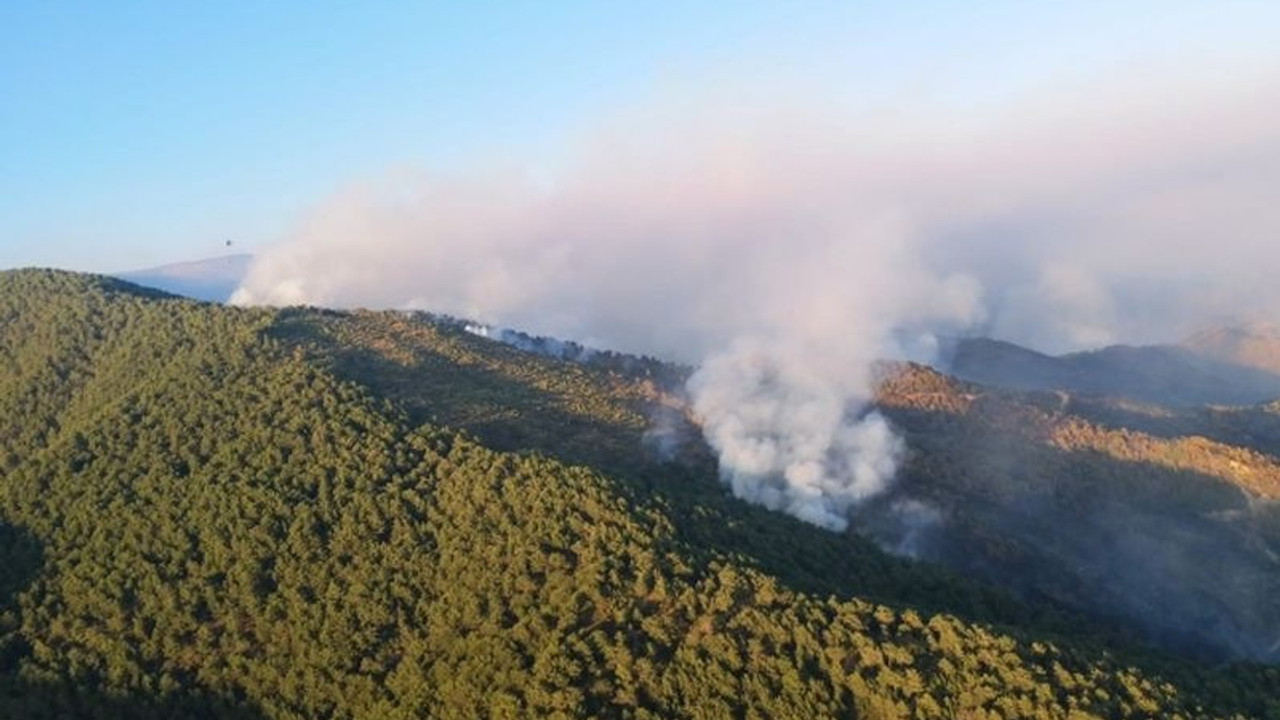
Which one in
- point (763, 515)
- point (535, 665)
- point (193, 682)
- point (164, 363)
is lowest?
point (193, 682)

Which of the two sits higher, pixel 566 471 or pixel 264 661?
pixel 566 471

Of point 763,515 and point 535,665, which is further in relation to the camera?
point 763,515

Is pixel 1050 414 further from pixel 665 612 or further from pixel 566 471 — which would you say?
pixel 665 612

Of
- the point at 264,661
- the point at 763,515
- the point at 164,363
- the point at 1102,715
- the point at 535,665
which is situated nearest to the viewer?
the point at 1102,715

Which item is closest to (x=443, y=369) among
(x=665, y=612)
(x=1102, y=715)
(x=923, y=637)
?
(x=665, y=612)

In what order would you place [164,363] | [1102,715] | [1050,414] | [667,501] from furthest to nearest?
[1050,414] → [164,363] → [667,501] → [1102,715]

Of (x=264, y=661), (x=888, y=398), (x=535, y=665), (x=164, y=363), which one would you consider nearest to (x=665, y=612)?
(x=535, y=665)

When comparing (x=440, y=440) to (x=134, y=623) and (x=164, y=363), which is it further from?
(x=164, y=363)
